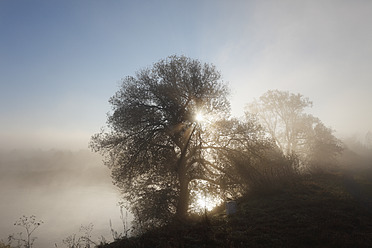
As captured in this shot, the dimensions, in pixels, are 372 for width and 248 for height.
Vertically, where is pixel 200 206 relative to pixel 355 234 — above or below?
above

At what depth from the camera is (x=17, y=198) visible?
6756 centimetres

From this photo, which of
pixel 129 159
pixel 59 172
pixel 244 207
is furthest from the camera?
pixel 59 172

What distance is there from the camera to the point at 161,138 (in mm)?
17156

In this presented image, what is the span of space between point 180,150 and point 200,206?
513 centimetres

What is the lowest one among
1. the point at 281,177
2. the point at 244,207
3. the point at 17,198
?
the point at 244,207

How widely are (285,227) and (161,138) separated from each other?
1079 centimetres

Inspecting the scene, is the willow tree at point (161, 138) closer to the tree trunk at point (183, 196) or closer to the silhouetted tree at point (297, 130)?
the tree trunk at point (183, 196)

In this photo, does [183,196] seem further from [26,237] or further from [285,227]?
[26,237]

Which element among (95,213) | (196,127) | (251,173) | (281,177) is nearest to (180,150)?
(196,127)

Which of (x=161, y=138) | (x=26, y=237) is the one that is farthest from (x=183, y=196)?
(x=26, y=237)

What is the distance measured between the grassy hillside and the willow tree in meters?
5.58

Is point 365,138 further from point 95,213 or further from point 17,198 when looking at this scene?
point 17,198

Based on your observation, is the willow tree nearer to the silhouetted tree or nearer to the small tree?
the small tree

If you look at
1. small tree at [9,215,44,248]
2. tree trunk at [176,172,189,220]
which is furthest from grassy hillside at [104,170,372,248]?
tree trunk at [176,172,189,220]
